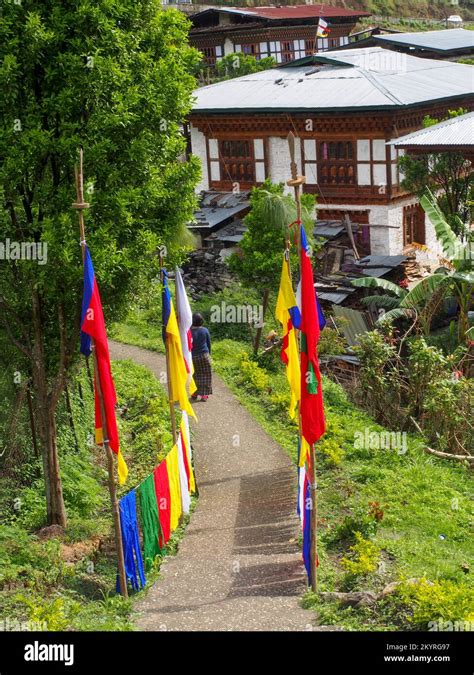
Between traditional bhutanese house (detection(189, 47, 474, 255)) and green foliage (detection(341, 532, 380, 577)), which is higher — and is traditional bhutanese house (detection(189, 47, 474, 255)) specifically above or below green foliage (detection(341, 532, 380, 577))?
above

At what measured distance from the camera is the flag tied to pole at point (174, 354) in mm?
15711

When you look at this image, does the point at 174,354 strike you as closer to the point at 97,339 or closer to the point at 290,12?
the point at 97,339

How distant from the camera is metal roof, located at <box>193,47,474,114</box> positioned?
109ft

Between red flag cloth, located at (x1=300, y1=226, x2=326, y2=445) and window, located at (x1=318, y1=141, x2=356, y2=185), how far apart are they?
21.6 meters

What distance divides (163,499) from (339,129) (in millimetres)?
22015

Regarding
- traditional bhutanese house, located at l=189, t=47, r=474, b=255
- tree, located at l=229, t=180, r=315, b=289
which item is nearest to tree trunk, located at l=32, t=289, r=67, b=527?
tree, located at l=229, t=180, r=315, b=289

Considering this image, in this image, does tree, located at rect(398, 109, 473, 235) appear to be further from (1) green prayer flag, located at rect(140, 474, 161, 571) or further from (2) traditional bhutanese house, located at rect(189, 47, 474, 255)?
(1) green prayer flag, located at rect(140, 474, 161, 571)

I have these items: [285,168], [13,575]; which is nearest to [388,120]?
[285,168]

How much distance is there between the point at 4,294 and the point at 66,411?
4436 mm

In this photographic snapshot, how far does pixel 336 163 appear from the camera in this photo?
34.2 meters

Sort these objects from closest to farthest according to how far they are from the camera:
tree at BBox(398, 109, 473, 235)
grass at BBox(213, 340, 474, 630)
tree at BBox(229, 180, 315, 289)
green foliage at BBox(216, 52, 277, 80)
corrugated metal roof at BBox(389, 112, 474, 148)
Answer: grass at BBox(213, 340, 474, 630) → tree at BBox(229, 180, 315, 289) → corrugated metal roof at BBox(389, 112, 474, 148) → tree at BBox(398, 109, 473, 235) → green foliage at BBox(216, 52, 277, 80)

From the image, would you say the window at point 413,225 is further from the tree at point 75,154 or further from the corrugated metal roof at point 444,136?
the tree at point 75,154

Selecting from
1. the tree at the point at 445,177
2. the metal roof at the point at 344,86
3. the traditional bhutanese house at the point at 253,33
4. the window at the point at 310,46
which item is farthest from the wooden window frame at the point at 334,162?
the window at the point at 310,46

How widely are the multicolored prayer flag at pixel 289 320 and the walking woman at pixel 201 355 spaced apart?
408 cm
